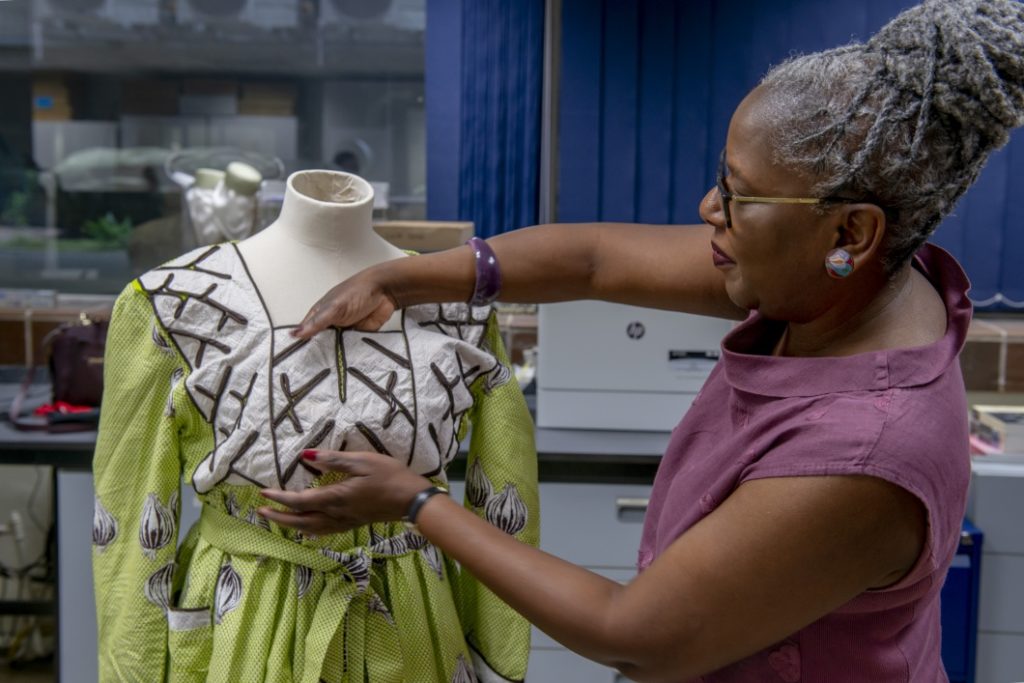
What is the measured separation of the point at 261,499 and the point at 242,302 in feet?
0.85

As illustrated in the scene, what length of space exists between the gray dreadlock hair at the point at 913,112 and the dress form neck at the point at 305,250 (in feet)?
2.08

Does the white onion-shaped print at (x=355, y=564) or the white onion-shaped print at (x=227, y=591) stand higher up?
the white onion-shaped print at (x=355, y=564)

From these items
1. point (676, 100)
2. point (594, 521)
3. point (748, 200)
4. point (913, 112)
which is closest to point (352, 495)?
point (748, 200)

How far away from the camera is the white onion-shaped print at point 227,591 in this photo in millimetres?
1396

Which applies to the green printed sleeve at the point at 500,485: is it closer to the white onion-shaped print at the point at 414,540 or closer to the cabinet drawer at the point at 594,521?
the white onion-shaped print at the point at 414,540

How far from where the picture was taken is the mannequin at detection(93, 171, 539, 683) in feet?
4.44

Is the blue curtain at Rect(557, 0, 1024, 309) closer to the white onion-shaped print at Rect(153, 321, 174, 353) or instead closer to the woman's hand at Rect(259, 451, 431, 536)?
the white onion-shaped print at Rect(153, 321, 174, 353)

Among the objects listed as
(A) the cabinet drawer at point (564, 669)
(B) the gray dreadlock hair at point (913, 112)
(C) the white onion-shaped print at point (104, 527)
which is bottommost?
(A) the cabinet drawer at point (564, 669)

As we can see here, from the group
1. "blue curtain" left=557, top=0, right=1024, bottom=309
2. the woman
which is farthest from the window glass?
the woman

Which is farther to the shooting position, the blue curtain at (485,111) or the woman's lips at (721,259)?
the blue curtain at (485,111)

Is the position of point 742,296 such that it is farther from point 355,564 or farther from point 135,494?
point 135,494

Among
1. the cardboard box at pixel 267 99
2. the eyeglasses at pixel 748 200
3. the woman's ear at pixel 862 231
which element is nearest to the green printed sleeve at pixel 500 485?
the eyeglasses at pixel 748 200

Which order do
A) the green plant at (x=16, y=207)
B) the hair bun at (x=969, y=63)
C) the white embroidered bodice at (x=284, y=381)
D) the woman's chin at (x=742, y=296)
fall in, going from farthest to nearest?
the green plant at (x=16, y=207)
the white embroidered bodice at (x=284, y=381)
the woman's chin at (x=742, y=296)
the hair bun at (x=969, y=63)

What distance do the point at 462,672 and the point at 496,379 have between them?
1.38 ft
